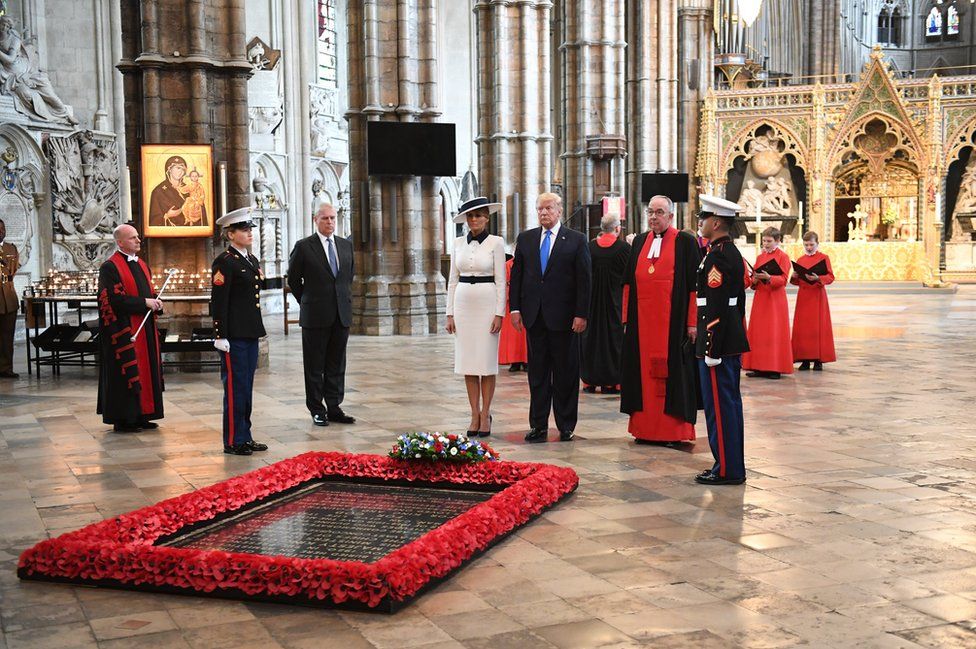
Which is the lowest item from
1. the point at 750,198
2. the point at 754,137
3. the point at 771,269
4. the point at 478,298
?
the point at 478,298

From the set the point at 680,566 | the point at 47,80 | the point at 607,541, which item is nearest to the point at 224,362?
the point at 607,541

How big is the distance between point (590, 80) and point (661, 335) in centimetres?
1978

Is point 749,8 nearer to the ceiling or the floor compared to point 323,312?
nearer to the ceiling

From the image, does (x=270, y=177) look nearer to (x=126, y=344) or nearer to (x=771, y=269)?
(x=771, y=269)

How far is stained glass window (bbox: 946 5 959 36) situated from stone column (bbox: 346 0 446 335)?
3925 cm

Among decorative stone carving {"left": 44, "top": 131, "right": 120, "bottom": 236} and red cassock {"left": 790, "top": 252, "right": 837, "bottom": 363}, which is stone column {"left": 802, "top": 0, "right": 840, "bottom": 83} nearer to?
decorative stone carving {"left": 44, "top": 131, "right": 120, "bottom": 236}

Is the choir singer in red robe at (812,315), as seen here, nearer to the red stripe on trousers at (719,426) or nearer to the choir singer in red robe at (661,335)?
the choir singer in red robe at (661,335)

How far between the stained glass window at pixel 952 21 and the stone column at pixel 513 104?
34.2 m

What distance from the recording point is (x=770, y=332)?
11.5 meters

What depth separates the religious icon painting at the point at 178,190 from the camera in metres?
12.1

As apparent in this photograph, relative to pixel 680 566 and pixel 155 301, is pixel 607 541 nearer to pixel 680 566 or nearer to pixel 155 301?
pixel 680 566

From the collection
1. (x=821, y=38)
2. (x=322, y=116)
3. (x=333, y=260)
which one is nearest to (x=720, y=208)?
(x=333, y=260)

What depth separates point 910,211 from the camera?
105 feet

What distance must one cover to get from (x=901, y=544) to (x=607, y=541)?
1.34 meters
